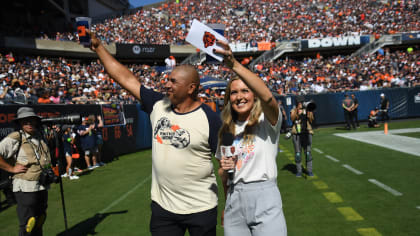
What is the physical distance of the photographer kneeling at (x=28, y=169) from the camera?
4.18m

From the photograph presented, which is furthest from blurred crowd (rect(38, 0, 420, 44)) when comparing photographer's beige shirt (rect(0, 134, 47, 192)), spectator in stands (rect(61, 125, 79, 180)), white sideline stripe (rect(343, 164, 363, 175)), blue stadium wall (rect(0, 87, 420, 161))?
photographer's beige shirt (rect(0, 134, 47, 192))

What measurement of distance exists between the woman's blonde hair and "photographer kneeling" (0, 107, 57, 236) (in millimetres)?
2939

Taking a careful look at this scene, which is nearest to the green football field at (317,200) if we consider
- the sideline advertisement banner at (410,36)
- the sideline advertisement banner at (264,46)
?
the sideline advertisement banner at (264,46)

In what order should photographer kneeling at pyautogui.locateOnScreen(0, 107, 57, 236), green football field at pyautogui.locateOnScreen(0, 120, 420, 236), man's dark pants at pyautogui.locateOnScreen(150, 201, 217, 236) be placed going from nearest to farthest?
man's dark pants at pyautogui.locateOnScreen(150, 201, 217, 236)
photographer kneeling at pyautogui.locateOnScreen(0, 107, 57, 236)
green football field at pyautogui.locateOnScreen(0, 120, 420, 236)

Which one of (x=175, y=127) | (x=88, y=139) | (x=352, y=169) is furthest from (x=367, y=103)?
(x=175, y=127)

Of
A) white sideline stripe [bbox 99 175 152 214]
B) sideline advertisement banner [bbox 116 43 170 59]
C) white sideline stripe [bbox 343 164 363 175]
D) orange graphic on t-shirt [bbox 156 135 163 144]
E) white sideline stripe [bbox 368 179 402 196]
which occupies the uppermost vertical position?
sideline advertisement banner [bbox 116 43 170 59]

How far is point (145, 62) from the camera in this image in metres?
41.7

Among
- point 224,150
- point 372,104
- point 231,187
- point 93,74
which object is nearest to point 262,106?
point 224,150

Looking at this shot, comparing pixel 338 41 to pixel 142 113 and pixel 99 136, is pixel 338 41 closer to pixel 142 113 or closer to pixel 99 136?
pixel 142 113

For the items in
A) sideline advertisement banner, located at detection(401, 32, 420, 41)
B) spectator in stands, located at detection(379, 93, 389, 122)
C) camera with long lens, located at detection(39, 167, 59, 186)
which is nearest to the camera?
camera with long lens, located at detection(39, 167, 59, 186)

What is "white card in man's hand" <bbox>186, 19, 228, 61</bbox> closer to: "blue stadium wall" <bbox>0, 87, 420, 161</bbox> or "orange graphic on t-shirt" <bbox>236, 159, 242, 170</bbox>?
"orange graphic on t-shirt" <bbox>236, 159, 242, 170</bbox>

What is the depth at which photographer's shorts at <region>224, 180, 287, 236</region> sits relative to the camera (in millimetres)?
2248

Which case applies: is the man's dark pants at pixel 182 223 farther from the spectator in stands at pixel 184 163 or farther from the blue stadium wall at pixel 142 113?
the blue stadium wall at pixel 142 113

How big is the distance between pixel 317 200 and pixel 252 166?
4330 mm
